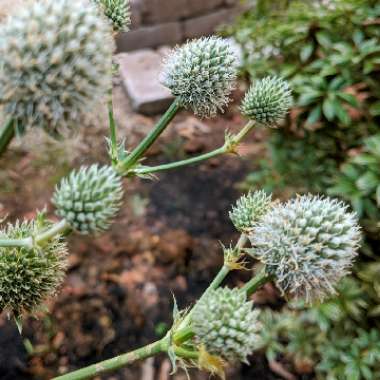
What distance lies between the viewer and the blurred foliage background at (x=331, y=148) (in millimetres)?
2037

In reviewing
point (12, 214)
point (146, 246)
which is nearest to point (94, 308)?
point (146, 246)

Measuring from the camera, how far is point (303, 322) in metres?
2.38

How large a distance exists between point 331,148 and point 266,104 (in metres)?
1.15

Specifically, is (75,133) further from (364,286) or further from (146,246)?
(146,246)

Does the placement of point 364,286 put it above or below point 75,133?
below

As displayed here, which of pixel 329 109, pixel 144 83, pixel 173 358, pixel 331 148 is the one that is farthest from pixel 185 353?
pixel 144 83

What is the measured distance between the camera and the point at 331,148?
2.42 meters

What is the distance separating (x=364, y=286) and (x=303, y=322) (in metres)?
0.43

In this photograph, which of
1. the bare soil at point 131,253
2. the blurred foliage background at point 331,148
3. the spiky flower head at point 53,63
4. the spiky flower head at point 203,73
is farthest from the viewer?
the bare soil at point 131,253

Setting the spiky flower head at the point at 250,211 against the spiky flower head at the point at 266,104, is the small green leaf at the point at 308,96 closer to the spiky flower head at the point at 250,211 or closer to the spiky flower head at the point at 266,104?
the spiky flower head at the point at 266,104

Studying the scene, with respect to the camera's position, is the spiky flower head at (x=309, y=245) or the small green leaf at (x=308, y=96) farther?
the small green leaf at (x=308, y=96)

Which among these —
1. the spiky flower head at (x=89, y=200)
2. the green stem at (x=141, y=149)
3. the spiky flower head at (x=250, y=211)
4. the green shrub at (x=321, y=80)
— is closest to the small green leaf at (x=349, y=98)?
the green shrub at (x=321, y=80)

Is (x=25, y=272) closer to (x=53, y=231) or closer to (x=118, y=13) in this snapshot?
(x=53, y=231)

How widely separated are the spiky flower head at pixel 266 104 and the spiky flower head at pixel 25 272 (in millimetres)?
613
